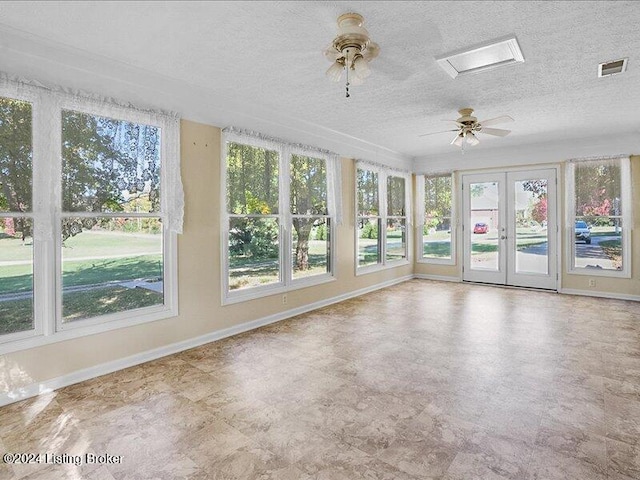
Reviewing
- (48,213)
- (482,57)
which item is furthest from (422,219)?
(48,213)

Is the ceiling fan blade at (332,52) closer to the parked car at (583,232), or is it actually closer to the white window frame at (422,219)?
the white window frame at (422,219)

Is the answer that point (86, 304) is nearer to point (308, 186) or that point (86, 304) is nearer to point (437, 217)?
point (308, 186)

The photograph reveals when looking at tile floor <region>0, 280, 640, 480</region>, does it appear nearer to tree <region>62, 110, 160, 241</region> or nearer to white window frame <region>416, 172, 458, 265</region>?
tree <region>62, 110, 160, 241</region>

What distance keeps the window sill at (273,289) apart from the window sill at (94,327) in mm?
707

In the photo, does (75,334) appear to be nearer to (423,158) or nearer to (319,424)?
(319,424)

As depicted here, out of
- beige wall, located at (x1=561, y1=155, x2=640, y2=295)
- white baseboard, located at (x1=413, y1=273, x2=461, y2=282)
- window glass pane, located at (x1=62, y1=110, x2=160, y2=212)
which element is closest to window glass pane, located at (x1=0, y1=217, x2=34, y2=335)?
window glass pane, located at (x1=62, y1=110, x2=160, y2=212)

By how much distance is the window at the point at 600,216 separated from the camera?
5906mm

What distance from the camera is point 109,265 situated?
329 cm

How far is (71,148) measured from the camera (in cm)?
300

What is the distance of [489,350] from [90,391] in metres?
3.65

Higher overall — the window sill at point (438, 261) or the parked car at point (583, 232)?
the parked car at point (583, 232)

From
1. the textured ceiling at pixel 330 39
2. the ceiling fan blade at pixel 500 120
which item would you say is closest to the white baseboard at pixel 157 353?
the textured ceiling at pixel 330 39

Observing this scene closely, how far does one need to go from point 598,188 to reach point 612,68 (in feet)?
11.6

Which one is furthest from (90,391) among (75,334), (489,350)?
(489,350)
